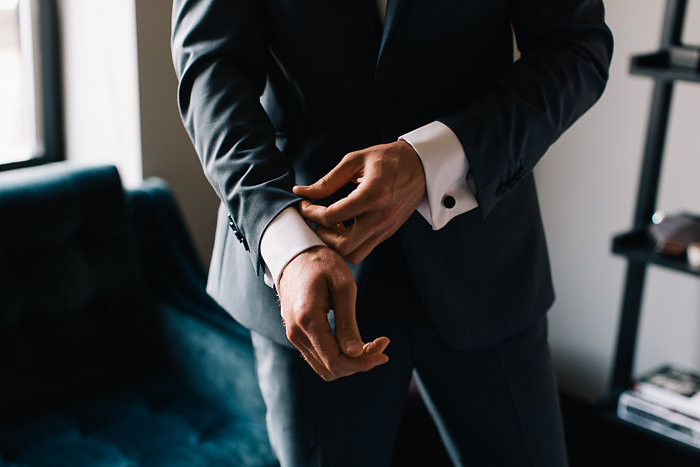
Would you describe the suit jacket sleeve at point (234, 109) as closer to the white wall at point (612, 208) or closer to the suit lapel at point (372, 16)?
the suit lapel at point (372, 16)

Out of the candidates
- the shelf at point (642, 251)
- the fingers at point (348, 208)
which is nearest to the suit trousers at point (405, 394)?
the fingers at point (348, 208)

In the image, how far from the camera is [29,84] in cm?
234

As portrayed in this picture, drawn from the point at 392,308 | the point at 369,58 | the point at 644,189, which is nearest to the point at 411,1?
the point at 369,58

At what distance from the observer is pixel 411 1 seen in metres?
0.89

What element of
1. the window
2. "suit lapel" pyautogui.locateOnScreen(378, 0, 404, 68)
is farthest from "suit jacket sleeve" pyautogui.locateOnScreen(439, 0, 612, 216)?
the window

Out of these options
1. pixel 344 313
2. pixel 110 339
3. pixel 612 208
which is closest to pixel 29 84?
pixel 110 339

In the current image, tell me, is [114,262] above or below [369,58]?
below

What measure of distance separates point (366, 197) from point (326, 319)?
0.12m

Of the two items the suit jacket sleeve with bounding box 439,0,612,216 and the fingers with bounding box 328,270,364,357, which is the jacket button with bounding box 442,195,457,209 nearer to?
the suit jacket sleeve with bounding box 439,0,612,216

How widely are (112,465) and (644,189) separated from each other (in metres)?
1.44

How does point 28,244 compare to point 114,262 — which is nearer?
point 28,244

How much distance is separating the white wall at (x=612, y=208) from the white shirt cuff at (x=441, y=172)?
1617 millimetres

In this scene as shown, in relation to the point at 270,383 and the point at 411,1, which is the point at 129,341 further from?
the point at 411,1

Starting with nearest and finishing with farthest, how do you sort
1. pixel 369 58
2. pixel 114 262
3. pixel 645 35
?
pixel 369 58, pixel 114 262, pixel 645 35
